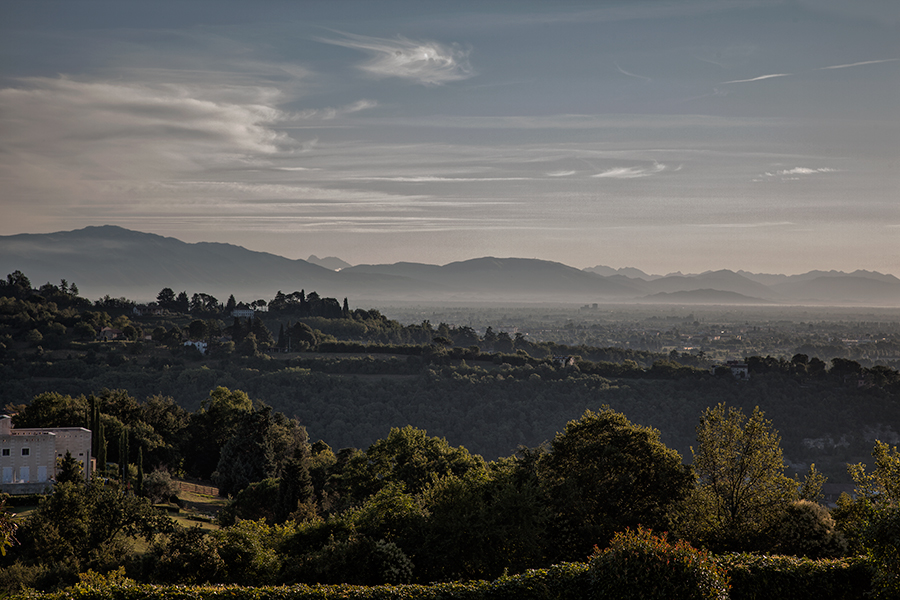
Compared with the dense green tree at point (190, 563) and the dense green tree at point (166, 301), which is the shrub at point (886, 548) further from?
the dense green tree at point (166, 301)

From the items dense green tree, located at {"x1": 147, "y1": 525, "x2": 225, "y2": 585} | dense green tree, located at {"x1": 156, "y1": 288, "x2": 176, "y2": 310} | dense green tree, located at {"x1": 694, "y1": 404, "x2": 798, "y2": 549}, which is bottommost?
dense green tree, located at {"x1": 147, "y1": 525, "x2": 225, "y2": 585}

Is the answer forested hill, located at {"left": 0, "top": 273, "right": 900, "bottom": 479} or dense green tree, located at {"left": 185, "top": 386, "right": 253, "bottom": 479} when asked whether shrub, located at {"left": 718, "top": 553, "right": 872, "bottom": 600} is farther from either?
forested hill, located at {"left": 0, "top": 273, "right": 900, "bottom": 479}

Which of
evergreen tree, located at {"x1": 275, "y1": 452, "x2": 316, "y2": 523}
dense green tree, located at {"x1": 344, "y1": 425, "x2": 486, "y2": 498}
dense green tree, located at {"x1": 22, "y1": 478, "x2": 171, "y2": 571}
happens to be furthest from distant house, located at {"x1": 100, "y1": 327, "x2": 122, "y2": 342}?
dense green tree, located at {"x1": 22, "y1": 478, "x2": 171, "y2": 571}

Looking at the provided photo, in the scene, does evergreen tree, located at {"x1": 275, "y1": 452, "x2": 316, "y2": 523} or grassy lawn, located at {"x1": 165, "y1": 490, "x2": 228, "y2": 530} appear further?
evergreen tree, located at {"x1": 275, "y1": 452, "x2": 316, "y2": 523}

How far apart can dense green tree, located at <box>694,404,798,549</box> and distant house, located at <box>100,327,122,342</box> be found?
86878 mm

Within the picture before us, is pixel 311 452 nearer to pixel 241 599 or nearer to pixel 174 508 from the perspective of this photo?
pixel 174 508

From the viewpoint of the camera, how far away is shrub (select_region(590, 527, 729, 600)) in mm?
9422

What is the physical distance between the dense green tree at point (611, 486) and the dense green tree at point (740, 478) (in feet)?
2.31

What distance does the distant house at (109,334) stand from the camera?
85000 mm

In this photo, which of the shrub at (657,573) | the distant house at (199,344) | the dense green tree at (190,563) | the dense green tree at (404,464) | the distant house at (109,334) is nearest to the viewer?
the shrub at (657,573)

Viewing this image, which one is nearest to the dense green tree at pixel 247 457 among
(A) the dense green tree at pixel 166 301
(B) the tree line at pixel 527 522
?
(B) the tree line at pixel 527 522

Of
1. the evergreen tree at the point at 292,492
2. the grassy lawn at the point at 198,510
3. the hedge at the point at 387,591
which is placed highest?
the hedge at the point at 387,591

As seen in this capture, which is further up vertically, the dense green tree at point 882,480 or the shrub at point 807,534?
the dense green tree at point 882,480

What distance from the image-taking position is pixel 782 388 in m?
61.9
